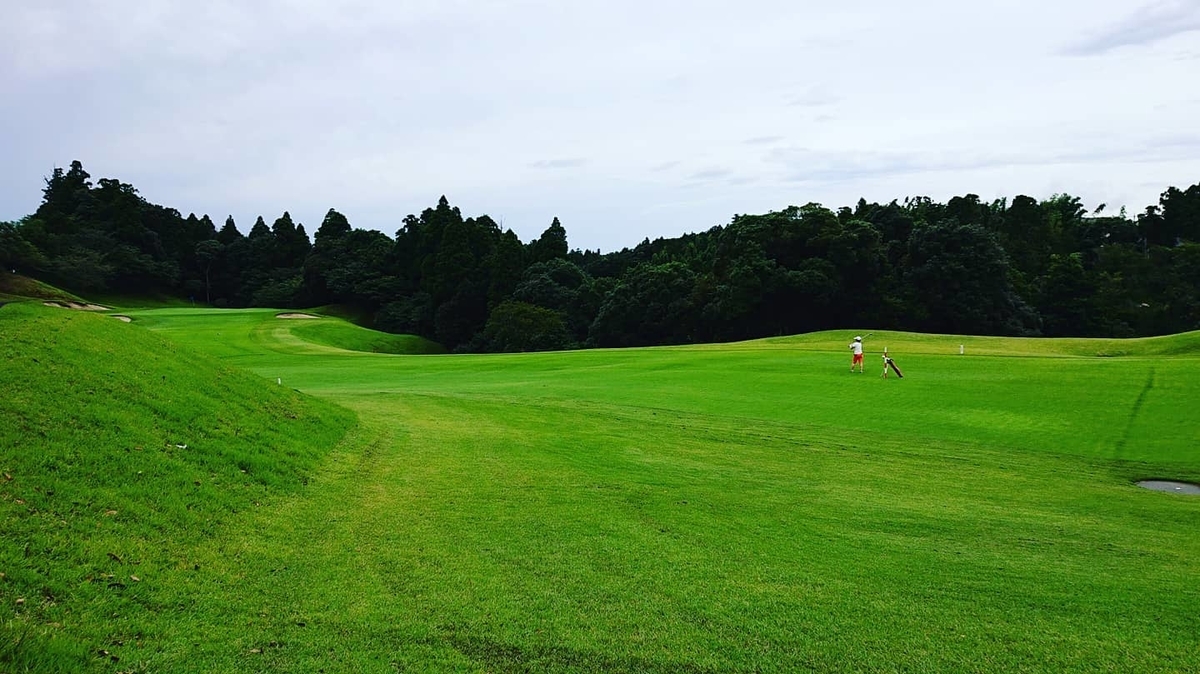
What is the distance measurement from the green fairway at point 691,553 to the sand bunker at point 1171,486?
39 centimetres

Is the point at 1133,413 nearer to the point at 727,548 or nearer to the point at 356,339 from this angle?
→ the point at 727,548

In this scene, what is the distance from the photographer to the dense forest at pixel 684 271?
62031 millimetres

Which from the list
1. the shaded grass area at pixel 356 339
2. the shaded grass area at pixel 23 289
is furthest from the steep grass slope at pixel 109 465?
the shaded grass area at pixel 23 289

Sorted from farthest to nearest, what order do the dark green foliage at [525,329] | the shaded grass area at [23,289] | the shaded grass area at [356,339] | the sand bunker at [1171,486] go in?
the dark green foliage at [525,329], the shaded grass area at [356,339], the shaded grass area at [23,289], the sand bunker at [1171,486]

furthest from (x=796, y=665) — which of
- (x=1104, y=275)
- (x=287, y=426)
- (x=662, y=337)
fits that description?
(x=1104, y=275)

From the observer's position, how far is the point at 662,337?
2783 inches

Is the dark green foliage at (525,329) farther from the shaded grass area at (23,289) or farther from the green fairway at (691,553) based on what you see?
the green fairway at (691,553)

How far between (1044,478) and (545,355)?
89.6ft

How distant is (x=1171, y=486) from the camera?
12211 millimetres

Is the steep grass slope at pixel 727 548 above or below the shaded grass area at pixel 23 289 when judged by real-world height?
below

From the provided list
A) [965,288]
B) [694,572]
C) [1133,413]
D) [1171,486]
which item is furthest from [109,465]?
[965,288]

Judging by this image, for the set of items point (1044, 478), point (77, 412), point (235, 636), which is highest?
point (77, 412)

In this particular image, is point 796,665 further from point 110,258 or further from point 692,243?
point 692,243

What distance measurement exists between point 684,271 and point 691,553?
6643 cm
